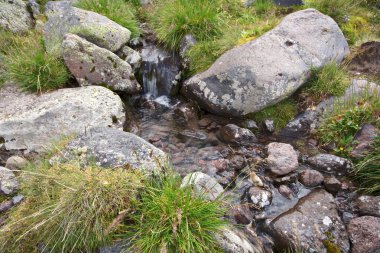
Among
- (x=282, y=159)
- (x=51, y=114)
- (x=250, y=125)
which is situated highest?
(x=51, y=114)

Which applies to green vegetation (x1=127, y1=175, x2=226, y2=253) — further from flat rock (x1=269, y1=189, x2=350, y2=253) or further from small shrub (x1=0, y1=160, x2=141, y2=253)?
flat rock (x1=269, y1=189, x2=350, y2=253)

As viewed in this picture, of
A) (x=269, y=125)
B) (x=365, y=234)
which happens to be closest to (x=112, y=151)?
(x=269, y=125)

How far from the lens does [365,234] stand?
3.89 metres

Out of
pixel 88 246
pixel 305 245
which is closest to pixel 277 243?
pixel 305 245

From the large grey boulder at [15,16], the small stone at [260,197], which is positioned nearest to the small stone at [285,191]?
the small stone at [260,197]

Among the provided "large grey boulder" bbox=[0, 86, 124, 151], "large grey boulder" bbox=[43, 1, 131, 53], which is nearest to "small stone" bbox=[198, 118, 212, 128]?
"large grey boulder" bbox=[0, 86, 124, 151]

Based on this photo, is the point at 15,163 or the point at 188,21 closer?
the point at 15,163

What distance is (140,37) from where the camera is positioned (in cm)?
830

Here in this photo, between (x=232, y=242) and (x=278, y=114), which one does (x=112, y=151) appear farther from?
(x=278, y=114)

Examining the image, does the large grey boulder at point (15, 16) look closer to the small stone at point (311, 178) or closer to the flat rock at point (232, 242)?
the flat rock at point (232, 242)

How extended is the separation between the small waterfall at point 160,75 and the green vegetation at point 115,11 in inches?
46.7

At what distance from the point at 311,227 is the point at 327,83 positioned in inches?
133

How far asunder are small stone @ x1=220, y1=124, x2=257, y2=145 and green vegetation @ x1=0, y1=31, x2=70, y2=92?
147 inches

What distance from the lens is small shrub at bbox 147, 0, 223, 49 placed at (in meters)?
7.36
